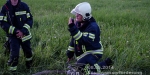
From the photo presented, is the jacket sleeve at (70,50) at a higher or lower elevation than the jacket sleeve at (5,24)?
lower

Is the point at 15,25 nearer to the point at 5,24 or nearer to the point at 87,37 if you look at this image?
the point at 5,24

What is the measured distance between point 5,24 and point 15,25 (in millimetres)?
205

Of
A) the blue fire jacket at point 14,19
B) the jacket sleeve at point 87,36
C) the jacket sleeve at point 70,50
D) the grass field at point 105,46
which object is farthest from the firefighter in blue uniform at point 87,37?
the blue fire jacket at point 14,19

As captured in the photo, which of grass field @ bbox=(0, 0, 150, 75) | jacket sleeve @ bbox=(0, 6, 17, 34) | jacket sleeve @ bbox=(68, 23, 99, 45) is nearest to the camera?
jacket sleeve @ bbox=(68, 23, 99, 45)

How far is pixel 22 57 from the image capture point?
379 cm

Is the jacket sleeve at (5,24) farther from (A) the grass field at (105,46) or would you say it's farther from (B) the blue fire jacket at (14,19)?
(A) the grass field at (105,46)

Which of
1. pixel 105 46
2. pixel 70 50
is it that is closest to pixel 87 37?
pixel 70 50

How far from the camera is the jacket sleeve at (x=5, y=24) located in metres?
3.27

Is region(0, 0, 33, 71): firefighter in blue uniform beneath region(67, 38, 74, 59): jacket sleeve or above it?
above

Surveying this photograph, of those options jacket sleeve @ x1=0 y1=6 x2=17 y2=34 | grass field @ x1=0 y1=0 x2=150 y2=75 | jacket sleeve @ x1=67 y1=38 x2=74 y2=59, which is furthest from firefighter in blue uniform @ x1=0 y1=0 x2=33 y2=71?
jacket sleeve @ x1=67 y1=38 x2=74 y2=59

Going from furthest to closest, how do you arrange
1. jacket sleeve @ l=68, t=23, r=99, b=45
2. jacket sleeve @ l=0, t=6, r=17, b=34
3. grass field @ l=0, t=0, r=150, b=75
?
1. grass field @ l=0, t=0, r=150, b=75
2. jacket sleeve @ l=0, t=6, r=17, b=34
3. jacket sleeve @ l=68, t=23, r=99, b=45

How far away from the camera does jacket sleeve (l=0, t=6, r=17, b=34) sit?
3268 millimetres

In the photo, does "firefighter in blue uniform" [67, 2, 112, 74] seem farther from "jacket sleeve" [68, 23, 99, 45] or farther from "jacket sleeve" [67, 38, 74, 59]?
"jacket sleeve" [67, 38, 74, 59]

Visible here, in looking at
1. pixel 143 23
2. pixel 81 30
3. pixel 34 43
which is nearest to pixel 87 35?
pixel 81 30
